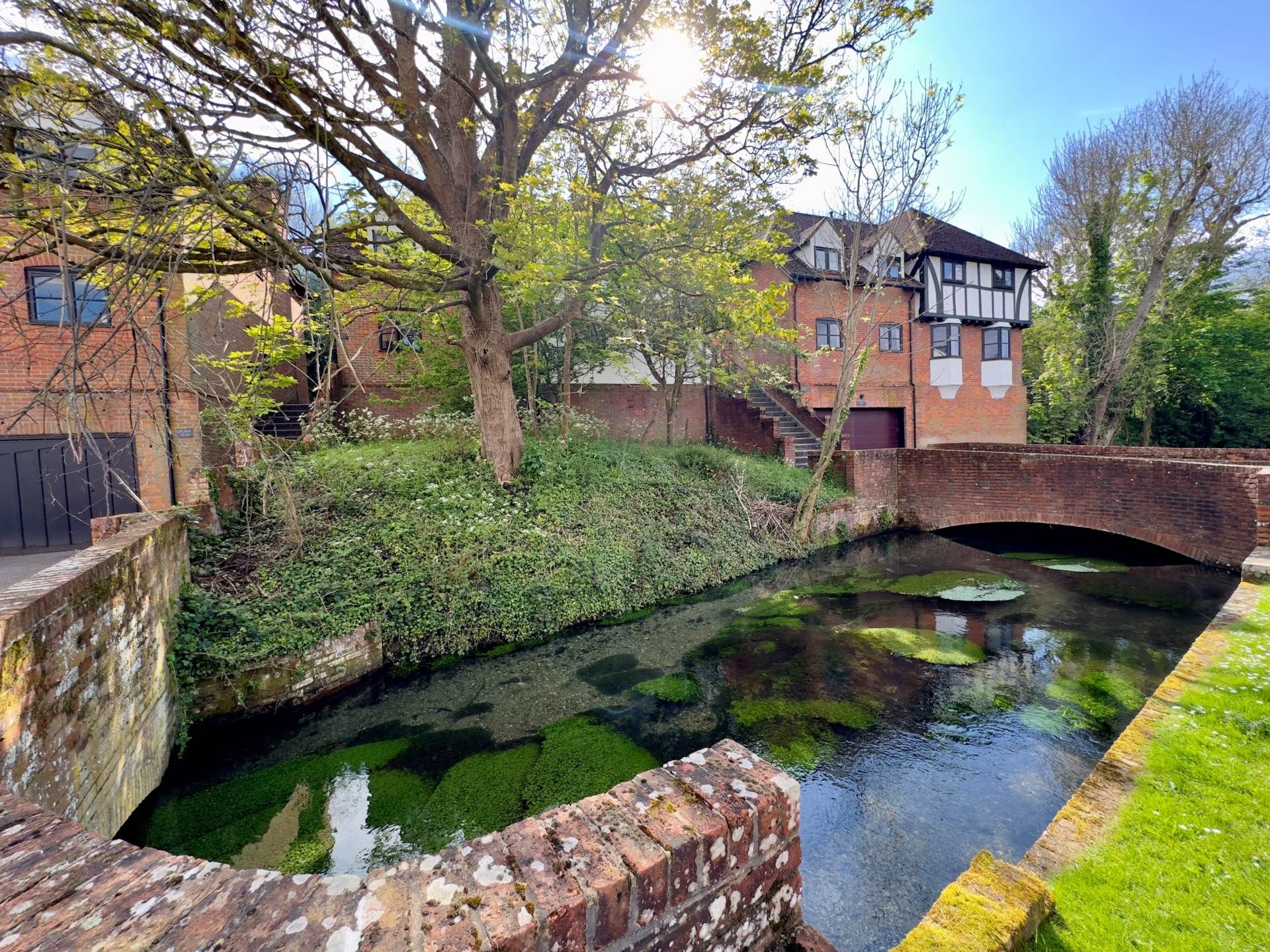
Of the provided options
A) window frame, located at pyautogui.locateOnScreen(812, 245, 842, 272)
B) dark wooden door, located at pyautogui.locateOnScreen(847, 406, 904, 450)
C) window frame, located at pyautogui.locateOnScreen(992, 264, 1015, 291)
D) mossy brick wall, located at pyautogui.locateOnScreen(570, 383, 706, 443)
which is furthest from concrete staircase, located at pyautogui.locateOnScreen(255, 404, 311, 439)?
window frame, located at pyautogui.locateOnScreen(992, 264, 1015, 291)

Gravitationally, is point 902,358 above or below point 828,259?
below

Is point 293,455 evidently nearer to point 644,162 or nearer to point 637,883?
point 644,162

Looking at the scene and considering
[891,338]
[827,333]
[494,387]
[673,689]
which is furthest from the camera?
[891,338]

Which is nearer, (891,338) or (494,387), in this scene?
(494,387)

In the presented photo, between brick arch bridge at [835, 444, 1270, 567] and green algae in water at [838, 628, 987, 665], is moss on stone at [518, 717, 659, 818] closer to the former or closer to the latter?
green algae in water at [838, 628, 987, 665]

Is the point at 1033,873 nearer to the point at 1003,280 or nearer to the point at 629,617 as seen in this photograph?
the point at 629,617

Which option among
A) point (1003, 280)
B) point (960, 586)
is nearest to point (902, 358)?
point (1003, 280)

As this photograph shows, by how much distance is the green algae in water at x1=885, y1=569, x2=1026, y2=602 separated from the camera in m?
10.1

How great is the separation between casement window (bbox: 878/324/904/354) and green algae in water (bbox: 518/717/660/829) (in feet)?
62.1

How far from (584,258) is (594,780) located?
7701mm

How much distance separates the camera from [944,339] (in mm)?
21641

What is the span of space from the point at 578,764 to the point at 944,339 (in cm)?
2234

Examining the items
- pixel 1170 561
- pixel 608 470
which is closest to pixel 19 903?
pixel 608 470

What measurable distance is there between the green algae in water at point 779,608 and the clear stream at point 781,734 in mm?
80
